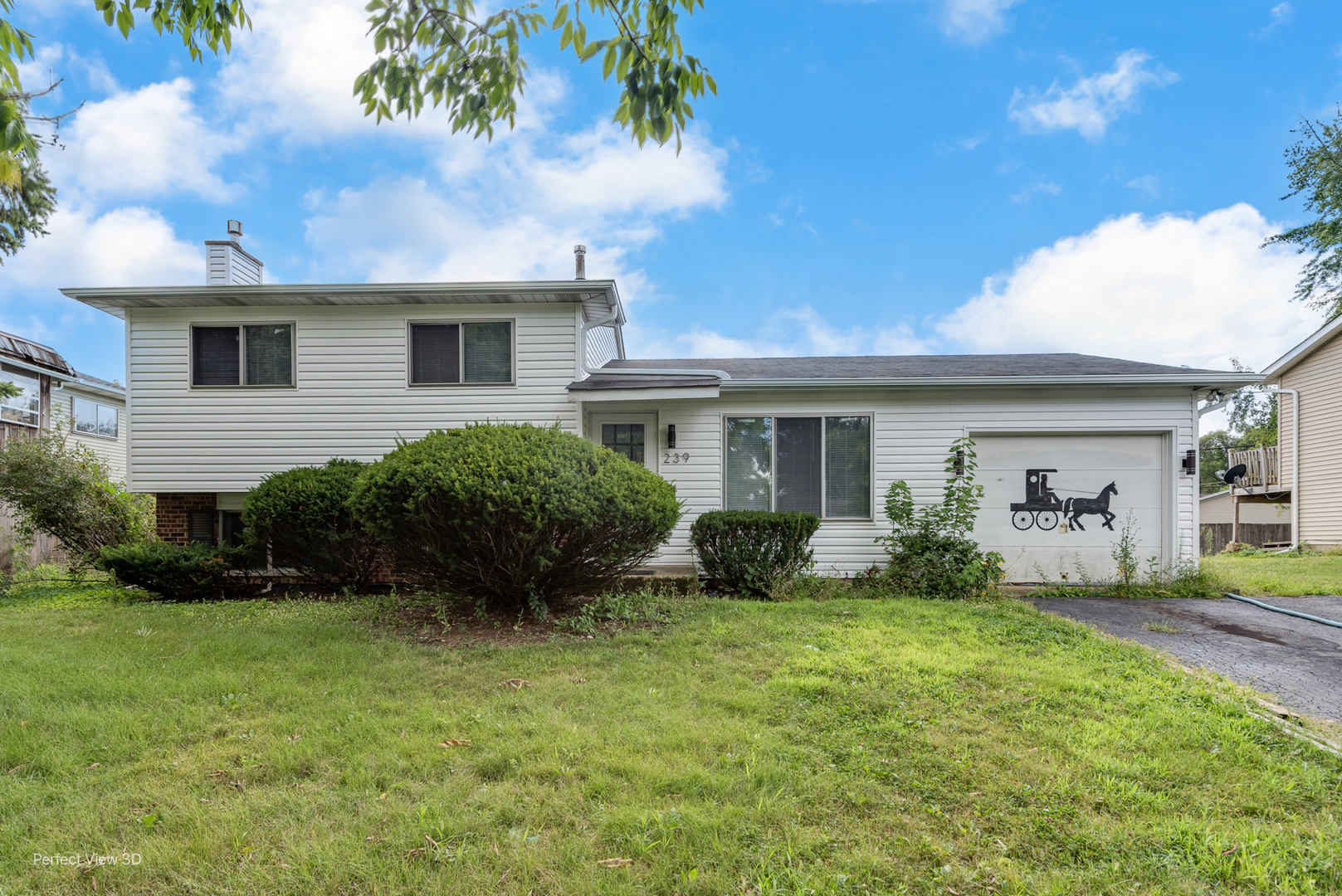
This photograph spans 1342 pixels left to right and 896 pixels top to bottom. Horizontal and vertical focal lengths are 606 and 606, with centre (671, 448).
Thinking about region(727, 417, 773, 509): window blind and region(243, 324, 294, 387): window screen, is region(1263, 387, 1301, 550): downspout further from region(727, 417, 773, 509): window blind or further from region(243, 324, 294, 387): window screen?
region(243, 324, 294, 387): window screen

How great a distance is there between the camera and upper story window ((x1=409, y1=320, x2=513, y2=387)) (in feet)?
28.2

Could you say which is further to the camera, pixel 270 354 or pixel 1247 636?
pixel 270 354

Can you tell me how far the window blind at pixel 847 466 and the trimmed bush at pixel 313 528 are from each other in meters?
5.92

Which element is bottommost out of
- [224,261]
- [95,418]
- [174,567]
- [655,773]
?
[655,773]

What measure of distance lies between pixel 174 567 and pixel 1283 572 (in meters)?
16.3

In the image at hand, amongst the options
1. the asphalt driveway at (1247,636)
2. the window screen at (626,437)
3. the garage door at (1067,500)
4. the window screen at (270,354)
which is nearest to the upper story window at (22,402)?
the window screen at (270,354)

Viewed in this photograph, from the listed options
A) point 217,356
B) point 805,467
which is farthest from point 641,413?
point 217,356

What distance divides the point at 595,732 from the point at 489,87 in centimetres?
382

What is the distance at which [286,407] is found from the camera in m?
8.61

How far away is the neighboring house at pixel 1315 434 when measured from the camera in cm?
1352

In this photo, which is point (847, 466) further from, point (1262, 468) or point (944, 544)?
point (1262, 468)

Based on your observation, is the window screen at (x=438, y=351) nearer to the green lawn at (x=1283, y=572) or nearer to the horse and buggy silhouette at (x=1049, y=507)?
the horse and buggy silhouette at (x=1049, y=507)

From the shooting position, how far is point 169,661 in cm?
445

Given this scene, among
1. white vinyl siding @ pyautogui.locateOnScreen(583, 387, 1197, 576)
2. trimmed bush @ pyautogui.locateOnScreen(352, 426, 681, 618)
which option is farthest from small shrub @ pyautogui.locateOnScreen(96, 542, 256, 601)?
Result: white vinyl siding @ pyautogui.locateOnScreen(583, 387, 1197, 576)
